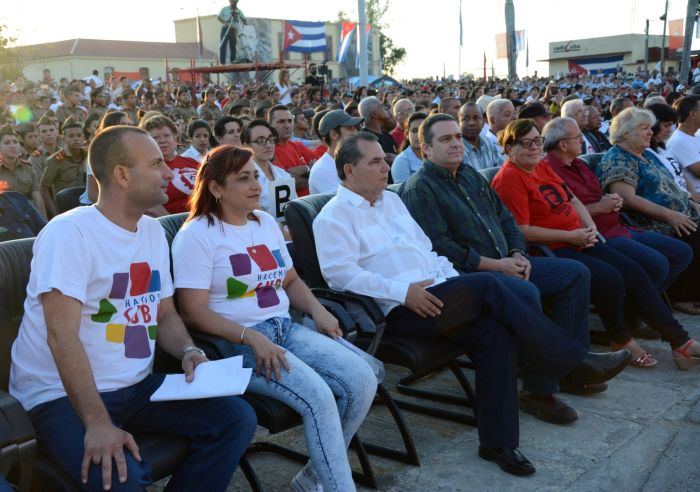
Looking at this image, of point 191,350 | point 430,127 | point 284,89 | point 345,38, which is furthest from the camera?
point 345,38

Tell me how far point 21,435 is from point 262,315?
117 cm

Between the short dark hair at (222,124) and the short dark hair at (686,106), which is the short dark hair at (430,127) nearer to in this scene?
the short dark hair at (222,124)

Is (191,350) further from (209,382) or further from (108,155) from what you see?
(108,155)

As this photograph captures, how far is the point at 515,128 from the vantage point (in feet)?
16.1

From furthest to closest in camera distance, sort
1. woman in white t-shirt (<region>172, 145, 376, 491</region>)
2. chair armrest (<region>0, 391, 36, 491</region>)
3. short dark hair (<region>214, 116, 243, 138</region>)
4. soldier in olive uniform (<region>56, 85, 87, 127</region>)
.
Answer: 1. soldier in olive uniform (<region>56, 85, 87, 127</region>)
2. short dark hair (<region>214, 116, 243, 138</region>)
3. woman in white t-shirt (<region>172, 145, 376, 491</region>)
4. chair armrest (<region>0, 391, 36, 491</region>)

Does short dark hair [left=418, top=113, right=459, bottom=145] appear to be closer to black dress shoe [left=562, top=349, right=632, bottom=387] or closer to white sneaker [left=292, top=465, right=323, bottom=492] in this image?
black dress shoe [left=562, top=349, right=632, bottom=387]

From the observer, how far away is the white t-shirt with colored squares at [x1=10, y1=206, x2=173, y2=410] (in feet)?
8.19

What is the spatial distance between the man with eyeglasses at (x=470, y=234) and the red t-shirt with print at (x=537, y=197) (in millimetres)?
423

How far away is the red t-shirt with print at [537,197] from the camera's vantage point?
4.91 m

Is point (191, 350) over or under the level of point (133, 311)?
under

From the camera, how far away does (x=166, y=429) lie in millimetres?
2604

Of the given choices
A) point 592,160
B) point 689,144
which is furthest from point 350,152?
point 689,144

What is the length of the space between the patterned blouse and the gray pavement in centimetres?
182

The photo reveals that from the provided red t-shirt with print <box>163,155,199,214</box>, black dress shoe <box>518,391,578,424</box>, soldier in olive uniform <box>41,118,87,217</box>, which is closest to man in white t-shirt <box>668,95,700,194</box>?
black dress shoe <box>518,391,578,424</box>
